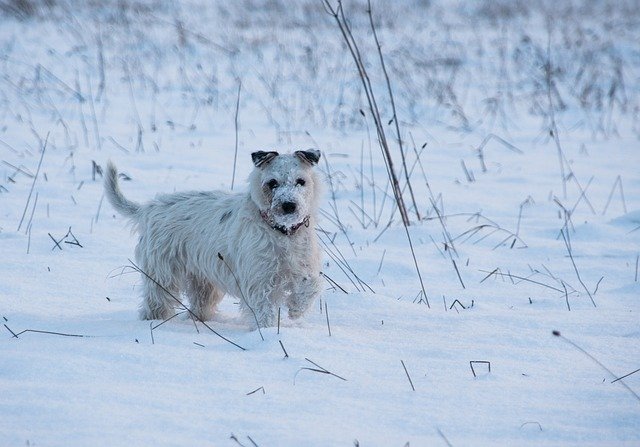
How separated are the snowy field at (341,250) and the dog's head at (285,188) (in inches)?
23.8

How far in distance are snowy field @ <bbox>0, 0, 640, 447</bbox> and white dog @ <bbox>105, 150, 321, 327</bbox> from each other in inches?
7.9

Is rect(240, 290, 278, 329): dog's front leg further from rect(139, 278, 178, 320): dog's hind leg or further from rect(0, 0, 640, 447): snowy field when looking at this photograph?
rect(139, 278, 178, 320): dog's hind leg

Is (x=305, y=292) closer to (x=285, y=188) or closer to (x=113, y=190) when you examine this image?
(x=285, y=188)

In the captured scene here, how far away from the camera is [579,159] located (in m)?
8.72

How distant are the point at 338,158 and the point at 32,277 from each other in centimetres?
444

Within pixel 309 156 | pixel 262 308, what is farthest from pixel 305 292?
pixel 309 156

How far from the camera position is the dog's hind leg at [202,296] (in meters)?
4.52

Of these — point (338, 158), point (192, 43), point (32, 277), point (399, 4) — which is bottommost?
point (32, 277)

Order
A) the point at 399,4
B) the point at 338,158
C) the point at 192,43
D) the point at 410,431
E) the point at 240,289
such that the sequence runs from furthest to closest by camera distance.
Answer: the point at 399,4, the point at 192,43, the point at 338,158, the point at 240,289, the point at 410,431

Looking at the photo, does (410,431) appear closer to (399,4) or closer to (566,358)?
(566,358)

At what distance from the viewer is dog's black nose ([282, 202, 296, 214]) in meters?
3.82

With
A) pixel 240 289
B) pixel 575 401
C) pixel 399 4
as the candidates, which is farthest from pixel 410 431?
pixel 399 4

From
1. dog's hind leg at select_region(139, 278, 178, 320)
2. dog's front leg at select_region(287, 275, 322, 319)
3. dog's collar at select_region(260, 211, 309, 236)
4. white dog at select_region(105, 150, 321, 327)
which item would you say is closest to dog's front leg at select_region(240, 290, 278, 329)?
white dog at select_region(105, 150, 321, 327)

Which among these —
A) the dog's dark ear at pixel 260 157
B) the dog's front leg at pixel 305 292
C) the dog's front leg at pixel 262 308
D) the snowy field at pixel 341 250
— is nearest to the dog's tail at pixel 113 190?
the snowy field at pixel 341 250
